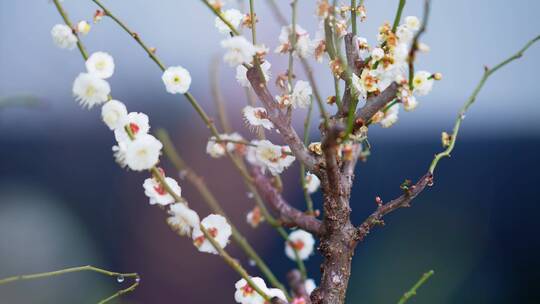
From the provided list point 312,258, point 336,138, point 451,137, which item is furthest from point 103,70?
point 312,258

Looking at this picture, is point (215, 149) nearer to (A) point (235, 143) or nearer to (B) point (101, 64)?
(A) point (235, 143)

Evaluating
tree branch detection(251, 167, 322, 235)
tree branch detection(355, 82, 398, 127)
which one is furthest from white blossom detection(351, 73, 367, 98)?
tree branch detection(251, 167, 322, 235)

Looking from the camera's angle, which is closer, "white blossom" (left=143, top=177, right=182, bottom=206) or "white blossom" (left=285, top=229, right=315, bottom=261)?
"white blossom" (left=143, top=177, right=182, bottom=206)

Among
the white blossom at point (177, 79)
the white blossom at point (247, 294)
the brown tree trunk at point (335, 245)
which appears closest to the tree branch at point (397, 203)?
the brown tree trunk at point (335, 245)

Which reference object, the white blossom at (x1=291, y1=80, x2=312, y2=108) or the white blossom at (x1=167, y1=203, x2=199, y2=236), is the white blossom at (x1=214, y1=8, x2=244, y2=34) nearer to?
the white blossom at (x1=291, y1=80, x2=312, y2=108)

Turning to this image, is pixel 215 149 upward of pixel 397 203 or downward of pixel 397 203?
upward

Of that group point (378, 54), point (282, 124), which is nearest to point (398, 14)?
point (378, 54)

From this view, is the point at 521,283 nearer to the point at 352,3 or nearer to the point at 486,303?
the point at 486,303
